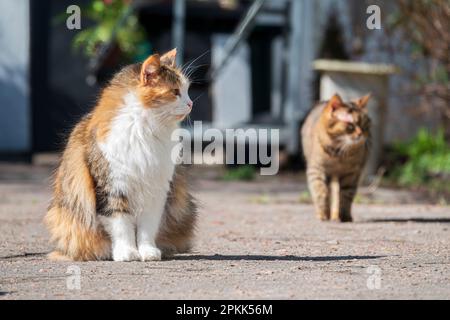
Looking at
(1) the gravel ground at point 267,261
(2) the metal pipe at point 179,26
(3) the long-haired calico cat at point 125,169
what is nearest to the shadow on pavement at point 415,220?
(1) the gravel ground at point 267,261

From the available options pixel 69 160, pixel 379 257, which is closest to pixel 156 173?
pixel 69 160

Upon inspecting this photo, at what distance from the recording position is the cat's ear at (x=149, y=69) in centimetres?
530

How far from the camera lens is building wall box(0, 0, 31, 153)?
1560cm

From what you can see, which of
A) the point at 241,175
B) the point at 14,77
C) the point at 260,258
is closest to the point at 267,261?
the point at 260,258

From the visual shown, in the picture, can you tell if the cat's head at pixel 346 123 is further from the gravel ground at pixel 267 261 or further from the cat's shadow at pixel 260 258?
the cat's shadow at pixel 260 258

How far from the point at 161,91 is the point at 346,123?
2.73 metres

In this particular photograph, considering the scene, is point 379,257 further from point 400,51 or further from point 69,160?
point 400,51

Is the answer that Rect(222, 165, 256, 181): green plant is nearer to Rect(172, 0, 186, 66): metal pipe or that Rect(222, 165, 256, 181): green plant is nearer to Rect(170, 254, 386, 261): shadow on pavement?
Rect(172, 0, 186, 66): metal pipe

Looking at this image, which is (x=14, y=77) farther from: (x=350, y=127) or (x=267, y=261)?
(x=267, y=261)

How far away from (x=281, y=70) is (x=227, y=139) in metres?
1.72

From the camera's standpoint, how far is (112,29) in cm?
1407

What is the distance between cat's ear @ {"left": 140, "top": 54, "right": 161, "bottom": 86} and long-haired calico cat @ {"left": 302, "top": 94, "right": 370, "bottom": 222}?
2.69 meters

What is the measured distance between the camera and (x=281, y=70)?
15.0 metres
